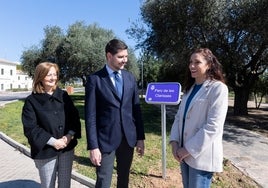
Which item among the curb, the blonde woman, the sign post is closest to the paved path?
the sign post

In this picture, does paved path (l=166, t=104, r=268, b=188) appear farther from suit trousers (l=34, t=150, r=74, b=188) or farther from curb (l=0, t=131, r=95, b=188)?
suit trousers (l=34, t=150, r=74, b=188)

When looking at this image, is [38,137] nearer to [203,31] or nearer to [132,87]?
[132,87]

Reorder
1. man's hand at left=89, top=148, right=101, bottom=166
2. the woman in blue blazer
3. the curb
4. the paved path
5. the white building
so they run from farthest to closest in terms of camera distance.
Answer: the white building < the paved path < the curb < man's hand at left=89, top=148, right=101, bottom=166 < the woman in blue blazer

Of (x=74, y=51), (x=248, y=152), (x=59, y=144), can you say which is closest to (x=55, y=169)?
(x=59, y=144)

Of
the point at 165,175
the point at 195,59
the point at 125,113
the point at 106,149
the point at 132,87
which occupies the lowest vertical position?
the point at 165,175

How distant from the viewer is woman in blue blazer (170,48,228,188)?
303cm

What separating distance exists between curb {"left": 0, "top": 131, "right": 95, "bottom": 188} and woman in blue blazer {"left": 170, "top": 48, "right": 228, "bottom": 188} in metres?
2.83

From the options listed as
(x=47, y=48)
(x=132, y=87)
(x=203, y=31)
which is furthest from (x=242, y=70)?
(x=47, y=48)

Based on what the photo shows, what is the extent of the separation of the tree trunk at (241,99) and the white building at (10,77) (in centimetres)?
6772

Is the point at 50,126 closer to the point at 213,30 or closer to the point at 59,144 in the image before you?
the point at 59,144

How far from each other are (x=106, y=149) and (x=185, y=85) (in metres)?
1.00

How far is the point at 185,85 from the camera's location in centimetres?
352

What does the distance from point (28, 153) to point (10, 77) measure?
269 feet

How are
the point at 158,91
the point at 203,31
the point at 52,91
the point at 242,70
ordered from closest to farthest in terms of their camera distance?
the point at 52,91, the point at 158,91, the point at 203,31, the point at 242,70
